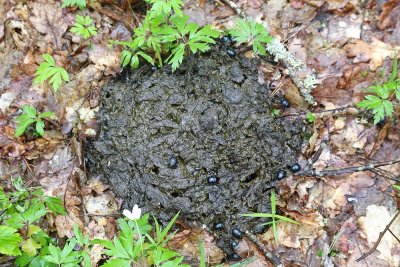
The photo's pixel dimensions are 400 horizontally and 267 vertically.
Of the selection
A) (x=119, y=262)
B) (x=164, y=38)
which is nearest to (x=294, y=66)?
(x=164, y=38)

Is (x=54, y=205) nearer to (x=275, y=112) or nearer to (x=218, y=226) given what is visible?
(x=218, y=226)

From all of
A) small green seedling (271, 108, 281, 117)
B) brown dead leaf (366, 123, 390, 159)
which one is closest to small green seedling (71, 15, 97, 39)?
small green seedling (271, 108, 281, 117)

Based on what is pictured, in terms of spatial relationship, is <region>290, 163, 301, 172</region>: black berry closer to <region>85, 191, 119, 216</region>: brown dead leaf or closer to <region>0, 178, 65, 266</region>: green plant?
<region>85, 191, 119, 216</region>: brown dead leaf

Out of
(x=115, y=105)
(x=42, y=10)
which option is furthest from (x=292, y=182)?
(x=42, y=10)

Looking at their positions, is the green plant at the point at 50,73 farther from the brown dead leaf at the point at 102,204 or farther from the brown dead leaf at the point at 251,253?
the brown dead leaf at the point at 251,253

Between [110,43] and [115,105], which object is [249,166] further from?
[110,43]

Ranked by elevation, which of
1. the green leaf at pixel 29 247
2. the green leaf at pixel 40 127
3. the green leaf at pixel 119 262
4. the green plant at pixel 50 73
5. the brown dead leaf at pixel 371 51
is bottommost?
the green leaf at pixel 29 247

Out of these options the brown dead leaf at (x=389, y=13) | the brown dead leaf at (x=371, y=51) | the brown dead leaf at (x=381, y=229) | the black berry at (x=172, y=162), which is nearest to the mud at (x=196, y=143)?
the black berry at (x=172, y=162)
